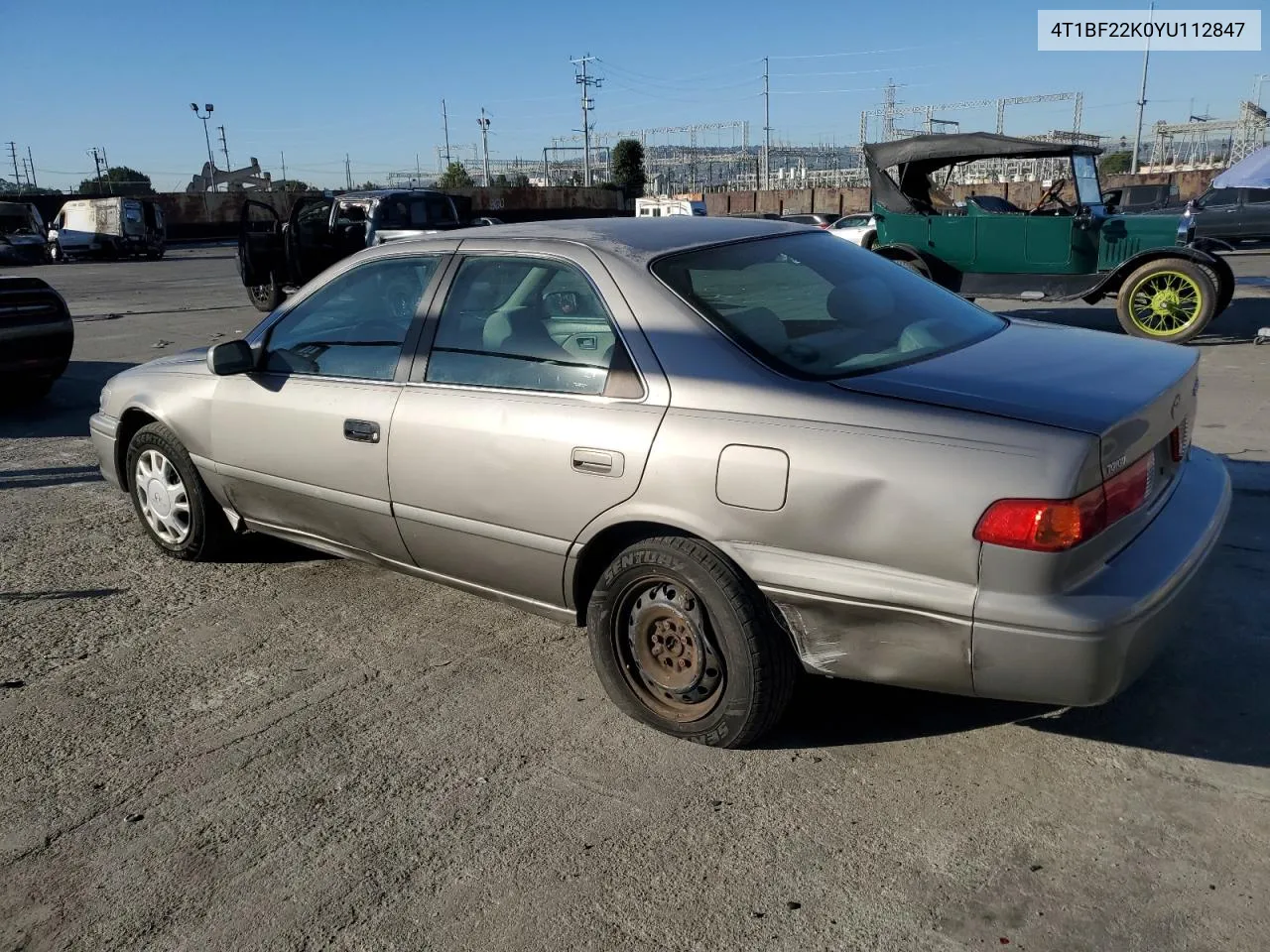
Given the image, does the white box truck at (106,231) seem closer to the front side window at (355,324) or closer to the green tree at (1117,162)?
Result: the front side window at (355,324)

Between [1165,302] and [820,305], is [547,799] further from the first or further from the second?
[1165,302]

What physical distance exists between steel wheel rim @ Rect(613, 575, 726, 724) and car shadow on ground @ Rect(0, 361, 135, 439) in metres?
6.03

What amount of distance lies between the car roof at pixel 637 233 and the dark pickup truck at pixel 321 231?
10.3 m

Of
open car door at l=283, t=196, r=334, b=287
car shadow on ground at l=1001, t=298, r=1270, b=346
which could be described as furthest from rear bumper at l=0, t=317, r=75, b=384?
car shadow on ground at l=1001, t=298, r=1270, b=346

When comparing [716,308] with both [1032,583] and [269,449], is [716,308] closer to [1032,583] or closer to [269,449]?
[1032,583]

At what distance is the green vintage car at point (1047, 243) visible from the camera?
10609 mm

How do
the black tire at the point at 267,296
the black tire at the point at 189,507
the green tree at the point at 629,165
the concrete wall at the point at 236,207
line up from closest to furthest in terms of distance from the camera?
the black tire at the point at 189,507 < the black tire at the point at 267,296 < the concrete wall at the point at 236,207 < the green tree at the point at 629,165

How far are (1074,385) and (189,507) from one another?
3.78 m

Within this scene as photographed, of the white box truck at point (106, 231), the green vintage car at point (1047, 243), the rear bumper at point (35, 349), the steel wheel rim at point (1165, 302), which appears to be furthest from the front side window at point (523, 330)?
the white box truck at point (106, 231)

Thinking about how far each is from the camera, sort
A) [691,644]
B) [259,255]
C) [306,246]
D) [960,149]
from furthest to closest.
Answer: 1. [306,246]
2. [259,255]
3. [960,149]
4. [691,644]

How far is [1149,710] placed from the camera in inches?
126

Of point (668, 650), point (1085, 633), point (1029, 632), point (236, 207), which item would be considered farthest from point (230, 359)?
point (236, 207)

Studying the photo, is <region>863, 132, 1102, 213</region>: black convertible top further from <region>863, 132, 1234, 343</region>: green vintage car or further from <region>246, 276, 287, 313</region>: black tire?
<region>246, 276, 287, 313</region>: black tire

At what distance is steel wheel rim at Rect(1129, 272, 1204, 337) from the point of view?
10555 mm
